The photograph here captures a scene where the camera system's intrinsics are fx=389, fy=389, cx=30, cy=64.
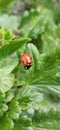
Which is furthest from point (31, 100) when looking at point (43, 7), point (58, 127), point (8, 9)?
point (43, 7)

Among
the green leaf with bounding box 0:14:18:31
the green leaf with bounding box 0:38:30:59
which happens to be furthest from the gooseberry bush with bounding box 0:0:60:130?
the green leaf with bounding box 0:14:18:31

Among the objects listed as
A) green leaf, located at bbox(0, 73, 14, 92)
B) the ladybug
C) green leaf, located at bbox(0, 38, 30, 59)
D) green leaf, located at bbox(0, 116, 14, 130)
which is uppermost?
green leaf, located at bbox(0, 38, 30, 59)

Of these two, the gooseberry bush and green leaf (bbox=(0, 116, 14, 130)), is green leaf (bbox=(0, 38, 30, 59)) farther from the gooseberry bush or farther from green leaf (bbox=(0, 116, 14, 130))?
green leaf (bbox=(0, 116, 14, 130))

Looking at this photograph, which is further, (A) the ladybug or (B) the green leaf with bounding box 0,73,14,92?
(A) the ladybug

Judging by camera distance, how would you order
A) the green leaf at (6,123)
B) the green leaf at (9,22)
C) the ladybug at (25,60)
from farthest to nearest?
1. the green leaf at (9,22)
2. the ladybug at (25,60)
3. the green leaf at (6,123)

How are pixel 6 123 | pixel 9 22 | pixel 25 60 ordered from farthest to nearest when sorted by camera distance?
1. pixel 9 22
2. pixel 25 60
3. pixel 6 123

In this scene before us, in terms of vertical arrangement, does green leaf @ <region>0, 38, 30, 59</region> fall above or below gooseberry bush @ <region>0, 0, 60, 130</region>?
above

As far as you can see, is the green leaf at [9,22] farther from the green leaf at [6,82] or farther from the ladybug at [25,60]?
the green leaf at [6,82]

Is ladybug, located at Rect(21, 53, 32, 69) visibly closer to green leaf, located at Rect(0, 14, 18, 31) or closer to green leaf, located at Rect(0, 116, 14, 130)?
green leaf, located at Rect(0, 116, 14, 130)

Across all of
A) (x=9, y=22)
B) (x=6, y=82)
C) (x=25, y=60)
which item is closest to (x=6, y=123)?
(x=6, y=82)

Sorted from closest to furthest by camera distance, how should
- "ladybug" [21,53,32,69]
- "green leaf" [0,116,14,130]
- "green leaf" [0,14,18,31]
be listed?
"green leaf" [0,116,14,130]
"ladybug" [21,53,32,69]
"green leaf" [0,14,18,31]

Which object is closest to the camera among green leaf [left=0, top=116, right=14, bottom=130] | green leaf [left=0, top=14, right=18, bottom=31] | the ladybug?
green leaf [left=0, top=116, right=14, bottom=130]

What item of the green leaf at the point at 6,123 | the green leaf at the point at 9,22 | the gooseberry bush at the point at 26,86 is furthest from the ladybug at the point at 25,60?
the green leaf at the point at 9,22

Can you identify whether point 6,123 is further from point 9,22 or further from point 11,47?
point 9,22
